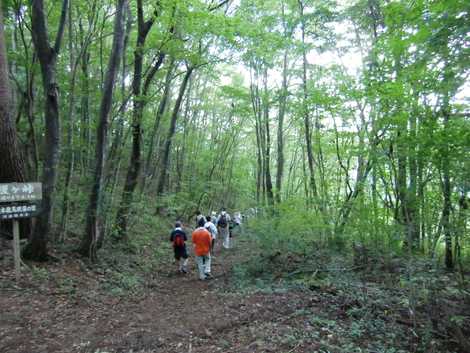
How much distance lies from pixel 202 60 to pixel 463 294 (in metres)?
9.68

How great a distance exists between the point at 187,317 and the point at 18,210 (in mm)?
4002

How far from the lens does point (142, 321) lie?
5250 mm

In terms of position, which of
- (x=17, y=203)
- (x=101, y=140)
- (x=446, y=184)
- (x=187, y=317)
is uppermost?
(x=101, y=140)

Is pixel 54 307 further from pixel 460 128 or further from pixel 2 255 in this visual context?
pixel 460 128

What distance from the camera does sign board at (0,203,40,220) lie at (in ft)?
19.4

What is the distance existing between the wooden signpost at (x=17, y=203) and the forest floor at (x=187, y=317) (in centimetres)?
71

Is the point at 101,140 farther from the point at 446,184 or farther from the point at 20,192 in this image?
the point at 446,184

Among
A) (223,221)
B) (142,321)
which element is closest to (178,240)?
(142,321)

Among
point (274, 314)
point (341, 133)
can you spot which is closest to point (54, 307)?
point (274, 314)

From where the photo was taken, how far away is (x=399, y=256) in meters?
6.63

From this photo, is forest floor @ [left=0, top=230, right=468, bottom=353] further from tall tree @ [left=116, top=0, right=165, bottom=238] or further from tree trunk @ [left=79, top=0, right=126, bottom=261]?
tall tree @ [left=116, top=0, right=165, bottom=238]

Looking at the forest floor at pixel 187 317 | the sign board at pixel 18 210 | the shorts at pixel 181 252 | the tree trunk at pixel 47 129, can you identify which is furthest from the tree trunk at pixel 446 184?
the sign board at pixel 18 210

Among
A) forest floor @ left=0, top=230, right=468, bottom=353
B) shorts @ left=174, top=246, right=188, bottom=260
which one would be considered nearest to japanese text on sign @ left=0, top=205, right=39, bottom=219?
forest floor @ left=0, top=230, right=468, bottom=353

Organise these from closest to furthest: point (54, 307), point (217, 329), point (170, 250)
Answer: point (217, 329), point (54, 307), point (170, 250)
